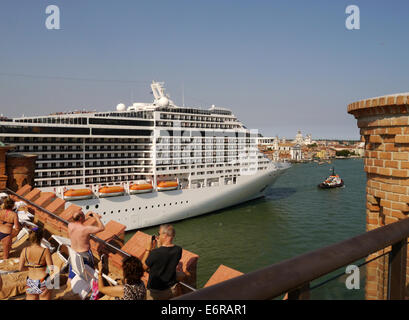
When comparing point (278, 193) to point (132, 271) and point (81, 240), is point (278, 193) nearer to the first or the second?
point (81, 240)

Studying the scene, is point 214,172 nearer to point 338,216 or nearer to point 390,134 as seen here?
point 338,216

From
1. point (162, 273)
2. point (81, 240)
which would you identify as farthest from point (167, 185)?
point (162, 273)

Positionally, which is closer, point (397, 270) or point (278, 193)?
point (397, 270)

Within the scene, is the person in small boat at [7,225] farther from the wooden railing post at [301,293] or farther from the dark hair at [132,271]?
the wooden railing post at [301,293]

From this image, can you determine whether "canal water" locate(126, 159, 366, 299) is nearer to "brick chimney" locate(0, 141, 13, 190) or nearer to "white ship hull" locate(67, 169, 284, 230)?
"white ship hull" locate(67, 169, 284, 230)

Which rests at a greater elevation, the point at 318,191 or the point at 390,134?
the point at 390,134

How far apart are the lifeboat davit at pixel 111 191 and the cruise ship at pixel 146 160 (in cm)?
7

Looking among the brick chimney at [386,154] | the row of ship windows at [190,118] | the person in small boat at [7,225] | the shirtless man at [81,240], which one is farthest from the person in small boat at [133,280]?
the row of ship windows at [190,118]

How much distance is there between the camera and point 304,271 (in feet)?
4.62

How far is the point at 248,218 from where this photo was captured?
91.1ft

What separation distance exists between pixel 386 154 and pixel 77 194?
2083 cm
